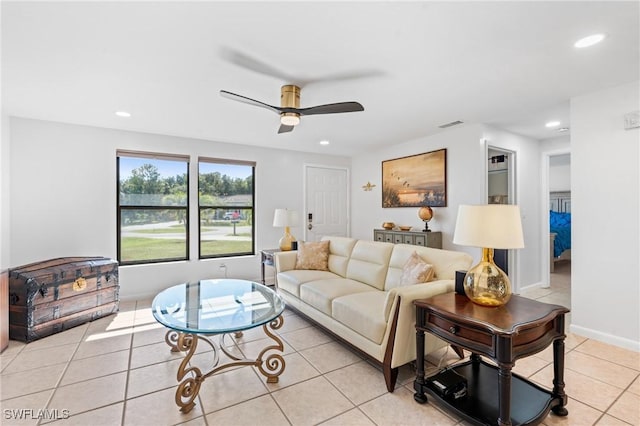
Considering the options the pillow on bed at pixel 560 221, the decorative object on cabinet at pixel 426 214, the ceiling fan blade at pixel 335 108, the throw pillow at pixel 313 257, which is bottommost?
the throw pillow at pixel 313 257

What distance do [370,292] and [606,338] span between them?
234 centimetres

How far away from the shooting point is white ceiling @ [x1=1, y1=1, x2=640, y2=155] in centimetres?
172

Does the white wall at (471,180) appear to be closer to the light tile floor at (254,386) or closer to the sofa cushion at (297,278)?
the light tile floor at (254,386)

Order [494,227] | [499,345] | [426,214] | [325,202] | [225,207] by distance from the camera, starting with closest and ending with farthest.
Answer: [499,345] → [494,227] → [426,214] → [225,207] → [325,202]

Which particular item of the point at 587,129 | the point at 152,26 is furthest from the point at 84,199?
the point at 587,129

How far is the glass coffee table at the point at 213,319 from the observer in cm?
196

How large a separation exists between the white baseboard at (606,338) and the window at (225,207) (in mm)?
4483

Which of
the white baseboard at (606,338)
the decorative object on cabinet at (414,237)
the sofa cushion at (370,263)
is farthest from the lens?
the decorative object on cabinet at (414,237)

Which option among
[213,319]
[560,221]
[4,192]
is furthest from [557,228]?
[4,192]

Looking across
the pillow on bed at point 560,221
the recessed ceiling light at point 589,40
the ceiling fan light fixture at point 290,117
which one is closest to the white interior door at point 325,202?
the ceiling fan light fixture at point 290,117

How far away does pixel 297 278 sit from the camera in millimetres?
3471

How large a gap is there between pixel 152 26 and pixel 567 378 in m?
3.85

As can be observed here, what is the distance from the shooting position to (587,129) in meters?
2.97

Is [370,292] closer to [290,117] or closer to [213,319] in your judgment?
[213,319]
